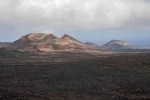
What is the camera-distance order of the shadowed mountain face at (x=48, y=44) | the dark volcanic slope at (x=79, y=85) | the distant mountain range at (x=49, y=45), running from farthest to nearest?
the shadowed mountain face at (x=48, y=44)
the distant mountain range at (x=49, y=45)
the dark volcanic slope at (x=79, y=85)

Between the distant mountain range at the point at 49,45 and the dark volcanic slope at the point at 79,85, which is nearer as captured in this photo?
the dark volcanic slope at the point at 79,85

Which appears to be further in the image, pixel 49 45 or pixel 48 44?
pixel 48 44

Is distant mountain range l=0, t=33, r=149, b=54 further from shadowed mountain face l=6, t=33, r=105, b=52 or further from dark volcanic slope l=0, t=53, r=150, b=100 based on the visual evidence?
dark volcanic slope l=0, t=53, r=150, b=100

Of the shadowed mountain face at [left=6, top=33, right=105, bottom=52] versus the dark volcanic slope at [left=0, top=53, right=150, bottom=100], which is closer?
the dark volcanic slope at [left=0, top=53, right=150, bottom=100]

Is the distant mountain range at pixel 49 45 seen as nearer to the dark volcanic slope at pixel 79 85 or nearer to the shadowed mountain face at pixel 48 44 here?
the shadowed mountain face at pixel 48 44

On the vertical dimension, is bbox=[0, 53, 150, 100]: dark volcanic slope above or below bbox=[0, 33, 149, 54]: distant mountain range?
below

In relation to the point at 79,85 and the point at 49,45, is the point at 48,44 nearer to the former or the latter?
the point at 49,45

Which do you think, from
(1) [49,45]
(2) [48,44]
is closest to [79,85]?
(1) [49,45]

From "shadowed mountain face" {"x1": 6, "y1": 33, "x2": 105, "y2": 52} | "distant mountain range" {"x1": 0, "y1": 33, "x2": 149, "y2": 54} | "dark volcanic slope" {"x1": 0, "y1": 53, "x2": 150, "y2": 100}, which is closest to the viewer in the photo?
"dark volcanic slope" {"x1": 0, "y1": 53, "x2": 150, "y2": 100}

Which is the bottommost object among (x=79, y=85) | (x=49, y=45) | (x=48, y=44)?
(x=79, y=85)

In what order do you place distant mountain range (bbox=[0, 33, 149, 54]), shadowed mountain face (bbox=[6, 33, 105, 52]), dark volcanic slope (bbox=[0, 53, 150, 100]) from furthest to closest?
1. shadowed mountain face (bbox=[6, 33, 105, 52])
2. distant mountain range (bbox=[0, 33, 149, 54])
3. dark volcanic slope (bbox=[0, 53, 150, 100])

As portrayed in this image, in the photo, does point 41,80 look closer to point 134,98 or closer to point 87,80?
point 87,80

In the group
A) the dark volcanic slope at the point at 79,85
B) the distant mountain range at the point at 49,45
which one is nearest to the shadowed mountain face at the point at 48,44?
the distant mountain range at the point at 49,45

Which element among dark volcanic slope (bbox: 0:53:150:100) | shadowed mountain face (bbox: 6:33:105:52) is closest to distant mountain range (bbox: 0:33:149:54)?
shadowed mountain face (bbox: 6:33:105:52)
